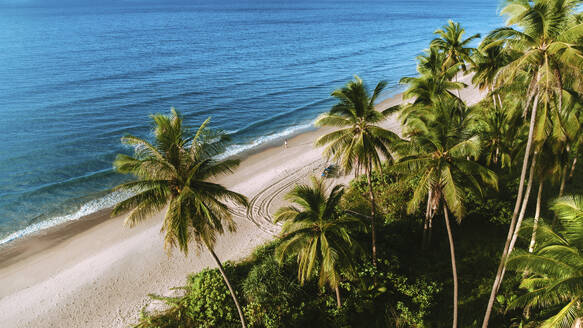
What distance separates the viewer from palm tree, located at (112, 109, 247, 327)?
1291 centimetres

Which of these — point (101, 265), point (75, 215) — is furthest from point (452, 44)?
point (75, 215)

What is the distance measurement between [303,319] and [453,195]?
935cm

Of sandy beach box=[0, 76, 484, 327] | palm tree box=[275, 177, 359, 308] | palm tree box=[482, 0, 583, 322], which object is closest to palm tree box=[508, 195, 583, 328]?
palm tree box=[482, 0, 583, 322]

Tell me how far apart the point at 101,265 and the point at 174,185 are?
1234 cm

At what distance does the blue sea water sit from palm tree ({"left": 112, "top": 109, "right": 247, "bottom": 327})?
1899cm

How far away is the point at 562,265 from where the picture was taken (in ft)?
29.9

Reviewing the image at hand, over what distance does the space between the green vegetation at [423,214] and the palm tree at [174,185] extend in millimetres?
55

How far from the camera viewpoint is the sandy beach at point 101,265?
61.4ft

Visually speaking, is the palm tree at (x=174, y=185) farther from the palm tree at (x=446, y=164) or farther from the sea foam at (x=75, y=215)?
the sea foam at (x=75, y=215)

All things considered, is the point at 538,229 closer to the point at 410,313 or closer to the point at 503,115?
the point at 410,313

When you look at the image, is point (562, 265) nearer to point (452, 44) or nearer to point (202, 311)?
point (202, 311)

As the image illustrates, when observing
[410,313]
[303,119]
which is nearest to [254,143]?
[303,119]

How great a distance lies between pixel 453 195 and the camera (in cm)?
1379

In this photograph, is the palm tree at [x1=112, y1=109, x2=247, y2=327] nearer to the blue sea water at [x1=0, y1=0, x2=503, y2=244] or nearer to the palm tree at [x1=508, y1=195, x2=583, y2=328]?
the palm tree at [x1=508, y1=195, x2=583, y2=328]
